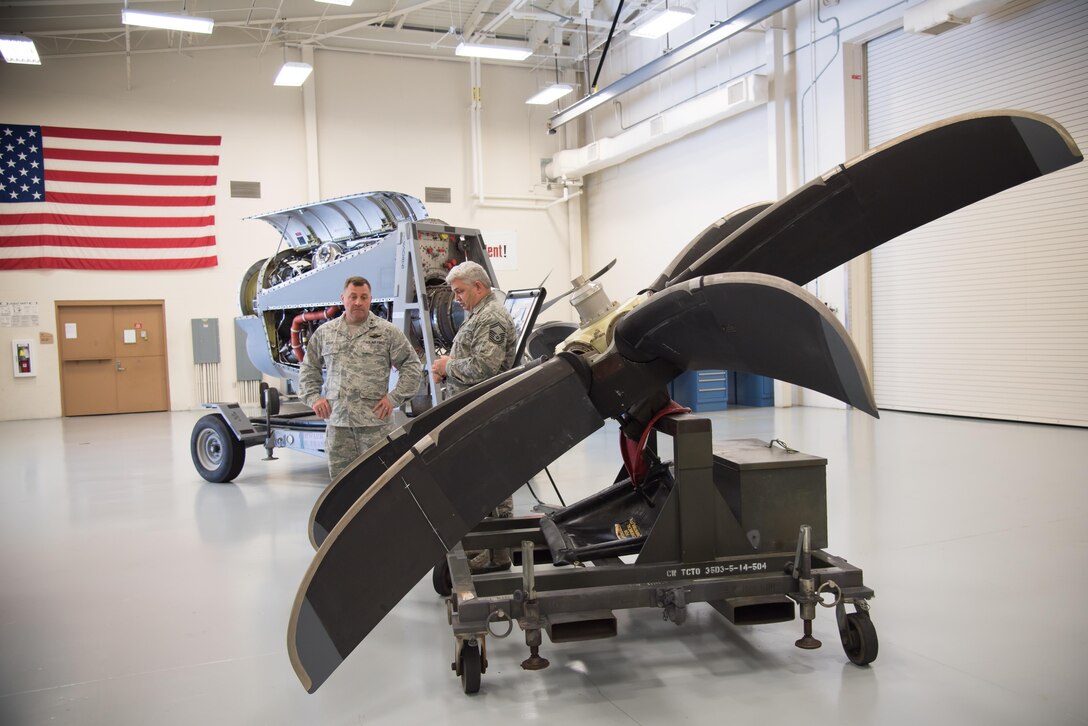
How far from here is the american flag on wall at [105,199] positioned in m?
12.9

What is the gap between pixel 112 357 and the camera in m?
13.9

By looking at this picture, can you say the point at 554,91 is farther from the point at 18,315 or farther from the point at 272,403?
the point at 18,315

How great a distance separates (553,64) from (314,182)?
607 centimetres

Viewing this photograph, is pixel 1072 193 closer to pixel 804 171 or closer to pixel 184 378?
pixel 804 171

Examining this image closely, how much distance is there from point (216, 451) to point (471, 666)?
518 centimetres

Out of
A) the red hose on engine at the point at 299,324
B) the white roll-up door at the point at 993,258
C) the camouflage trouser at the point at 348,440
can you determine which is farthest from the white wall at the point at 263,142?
the camouflage trouser at the point at 348,440

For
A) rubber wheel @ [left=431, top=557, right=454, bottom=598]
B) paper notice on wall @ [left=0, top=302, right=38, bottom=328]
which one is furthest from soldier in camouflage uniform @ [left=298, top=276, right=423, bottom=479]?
paper notice on wall @ [left=0, top=302, right=38, bottom=328]

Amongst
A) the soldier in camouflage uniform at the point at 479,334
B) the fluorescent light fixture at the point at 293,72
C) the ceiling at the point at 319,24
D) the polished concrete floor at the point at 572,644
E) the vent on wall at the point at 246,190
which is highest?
the ceiling at the point at 319,24

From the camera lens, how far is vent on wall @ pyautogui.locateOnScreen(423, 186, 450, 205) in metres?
15.9

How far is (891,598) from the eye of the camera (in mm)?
3285

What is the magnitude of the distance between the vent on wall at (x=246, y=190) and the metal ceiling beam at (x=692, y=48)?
6.04m

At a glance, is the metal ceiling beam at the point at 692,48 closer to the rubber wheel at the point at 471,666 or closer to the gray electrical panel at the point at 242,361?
the gray electrical panel at the point at 242,361

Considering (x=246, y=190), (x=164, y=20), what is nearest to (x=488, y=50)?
(x=164, y=20)

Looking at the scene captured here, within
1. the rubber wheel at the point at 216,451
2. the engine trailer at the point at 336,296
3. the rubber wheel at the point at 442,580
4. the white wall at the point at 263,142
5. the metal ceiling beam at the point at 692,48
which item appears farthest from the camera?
the white wall at the point at 263,142
